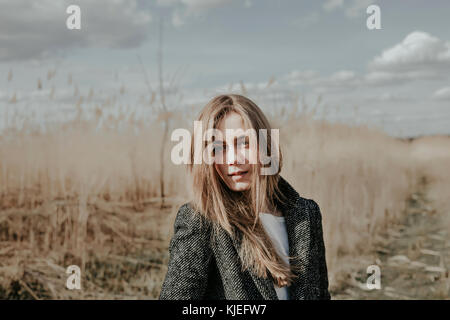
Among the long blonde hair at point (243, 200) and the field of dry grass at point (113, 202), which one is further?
the field of dry grass at point (113, 202)

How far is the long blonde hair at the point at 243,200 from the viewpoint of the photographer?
114 centimetres

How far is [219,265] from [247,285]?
89 mm

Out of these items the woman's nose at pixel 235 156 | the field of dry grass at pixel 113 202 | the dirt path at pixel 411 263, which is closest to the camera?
the woman's nose at pixel 235 156

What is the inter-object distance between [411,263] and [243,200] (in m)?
3.21

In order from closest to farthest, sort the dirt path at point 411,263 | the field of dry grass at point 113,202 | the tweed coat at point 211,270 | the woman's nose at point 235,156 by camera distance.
A: the tweed coat at point 211,270 → the woman's nose at point 235,156 → the field of dry grass at point 113,202 → the dirt path at point 411,263

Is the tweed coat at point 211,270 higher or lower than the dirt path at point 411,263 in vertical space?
higher

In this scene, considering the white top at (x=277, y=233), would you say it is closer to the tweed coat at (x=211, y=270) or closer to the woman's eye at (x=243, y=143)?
the tweed coat at (x=211, y=270)

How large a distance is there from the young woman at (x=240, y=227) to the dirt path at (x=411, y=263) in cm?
211

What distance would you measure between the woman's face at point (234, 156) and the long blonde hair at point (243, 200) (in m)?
0.02

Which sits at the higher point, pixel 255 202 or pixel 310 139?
pixel 310 139

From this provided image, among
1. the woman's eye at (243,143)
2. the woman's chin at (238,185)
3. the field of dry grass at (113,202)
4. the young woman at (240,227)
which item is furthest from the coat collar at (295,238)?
the field of dry grass at (113,202)

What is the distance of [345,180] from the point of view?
4.48 m
